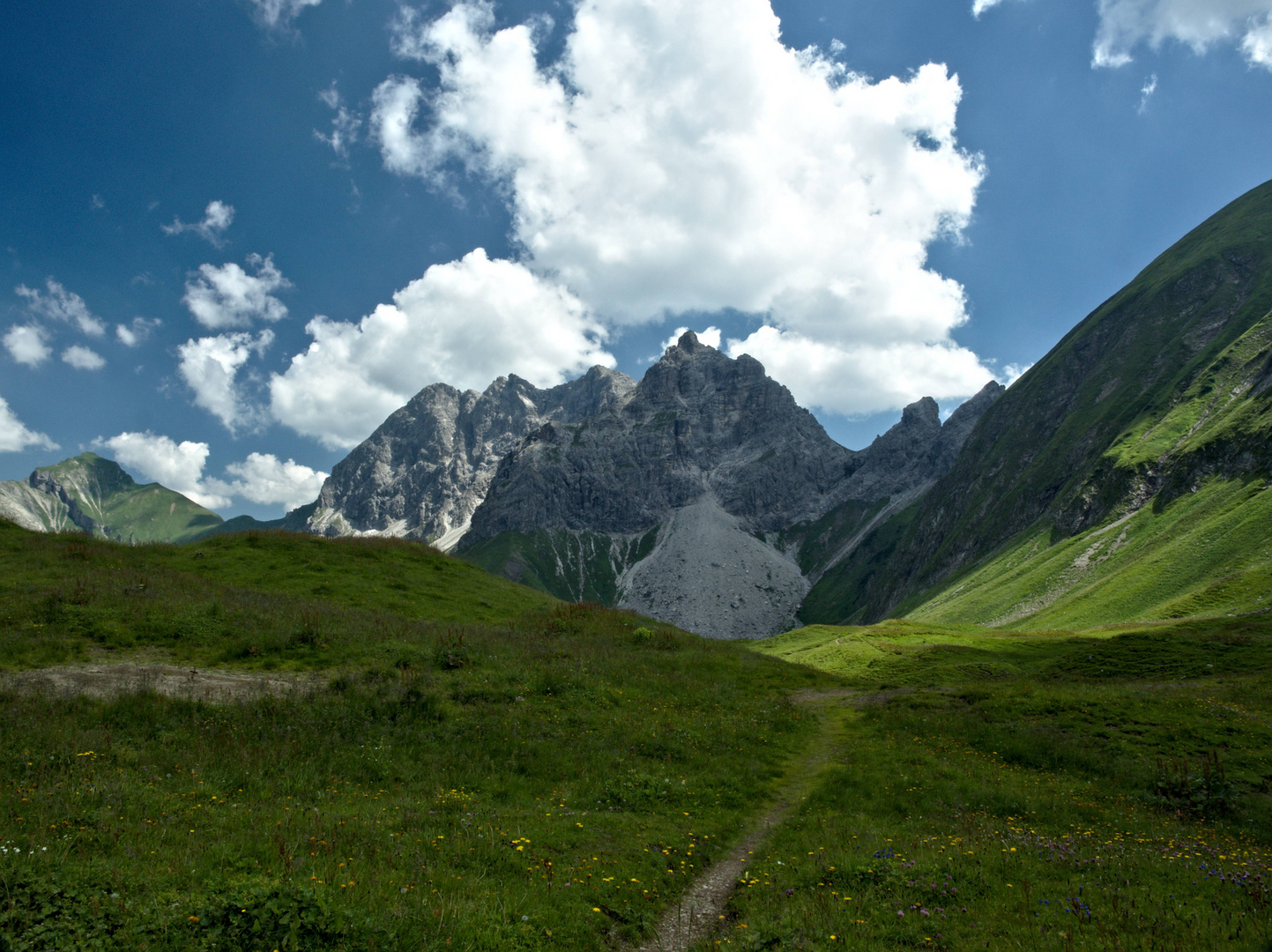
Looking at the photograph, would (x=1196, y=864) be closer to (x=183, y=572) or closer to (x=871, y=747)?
(x=871, y=747)

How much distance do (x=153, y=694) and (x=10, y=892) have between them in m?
12.7

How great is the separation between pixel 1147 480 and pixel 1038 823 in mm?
137018

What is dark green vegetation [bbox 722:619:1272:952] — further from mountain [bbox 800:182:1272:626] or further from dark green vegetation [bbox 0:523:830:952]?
mountain [bbox 800:182:1272:626]

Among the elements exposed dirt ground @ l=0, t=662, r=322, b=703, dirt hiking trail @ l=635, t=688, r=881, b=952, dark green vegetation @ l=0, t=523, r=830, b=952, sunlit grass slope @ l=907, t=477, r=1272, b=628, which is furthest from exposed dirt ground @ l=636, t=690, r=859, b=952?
sunlit grass slope @ l=907, t=477, r=1272, b=628

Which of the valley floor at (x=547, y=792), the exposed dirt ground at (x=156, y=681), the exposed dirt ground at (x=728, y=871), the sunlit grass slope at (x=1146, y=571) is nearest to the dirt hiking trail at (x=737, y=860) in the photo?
the exposed dirt ground at (x=728, y=871)

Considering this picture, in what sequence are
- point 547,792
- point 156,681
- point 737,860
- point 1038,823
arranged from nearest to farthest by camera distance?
1. point 737,860
2. point 547,792
3. point 1038,823
4. point 156,681

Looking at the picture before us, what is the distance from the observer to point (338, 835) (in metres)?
11.7

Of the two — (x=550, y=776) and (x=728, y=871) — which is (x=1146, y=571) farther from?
(x=550, y=776)

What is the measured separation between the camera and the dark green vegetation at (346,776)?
836 centimetres

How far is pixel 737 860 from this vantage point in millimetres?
15070

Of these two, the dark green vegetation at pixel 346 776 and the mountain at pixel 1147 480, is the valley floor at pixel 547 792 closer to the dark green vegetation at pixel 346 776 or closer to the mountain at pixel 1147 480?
the dark green vegetation at pixel 346 776

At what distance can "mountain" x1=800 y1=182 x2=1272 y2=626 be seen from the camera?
80938mm

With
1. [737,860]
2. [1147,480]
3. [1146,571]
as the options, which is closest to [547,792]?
[737,860]

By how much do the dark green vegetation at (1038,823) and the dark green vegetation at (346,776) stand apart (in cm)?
303
